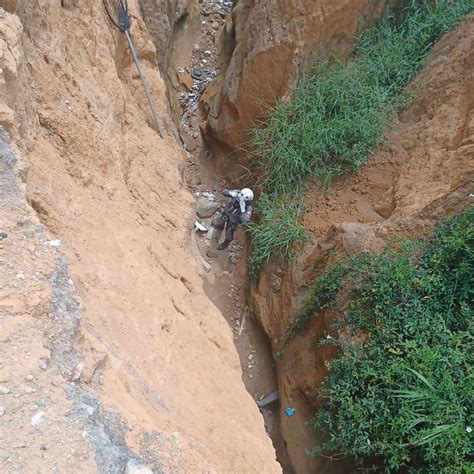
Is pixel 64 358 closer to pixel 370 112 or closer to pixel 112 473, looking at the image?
pixel 112 473

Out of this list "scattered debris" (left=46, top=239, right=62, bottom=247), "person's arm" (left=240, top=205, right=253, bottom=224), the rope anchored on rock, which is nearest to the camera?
"scattered debris" (left=46, top=239, right=62, bottom=247)

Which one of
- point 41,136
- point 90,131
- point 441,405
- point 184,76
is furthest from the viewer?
point 184,76

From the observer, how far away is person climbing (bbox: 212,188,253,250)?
4.70 metres

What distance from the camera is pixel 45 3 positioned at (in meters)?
2.87

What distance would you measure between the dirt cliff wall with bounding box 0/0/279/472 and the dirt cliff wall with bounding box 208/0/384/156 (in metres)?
1.79

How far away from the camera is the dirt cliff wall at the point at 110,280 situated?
151cm

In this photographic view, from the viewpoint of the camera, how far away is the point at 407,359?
132 inches

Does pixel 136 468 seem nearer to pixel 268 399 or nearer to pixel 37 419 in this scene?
pixel 37 419

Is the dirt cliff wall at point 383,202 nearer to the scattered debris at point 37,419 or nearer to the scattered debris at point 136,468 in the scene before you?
the scattered debris at point 136,468

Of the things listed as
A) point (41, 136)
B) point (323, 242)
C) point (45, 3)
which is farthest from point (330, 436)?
point (45, 3)

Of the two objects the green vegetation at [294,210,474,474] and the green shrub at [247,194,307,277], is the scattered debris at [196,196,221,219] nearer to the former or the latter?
the green shrub at [247,194,307,277]

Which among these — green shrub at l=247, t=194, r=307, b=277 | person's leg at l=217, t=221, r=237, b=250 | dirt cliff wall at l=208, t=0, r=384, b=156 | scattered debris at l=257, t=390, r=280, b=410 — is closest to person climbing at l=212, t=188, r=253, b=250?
person's leg at l=217, t=221, r=237, b=250

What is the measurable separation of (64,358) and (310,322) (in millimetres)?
2972

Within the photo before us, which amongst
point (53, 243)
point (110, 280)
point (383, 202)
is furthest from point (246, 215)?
point (53, 243)
